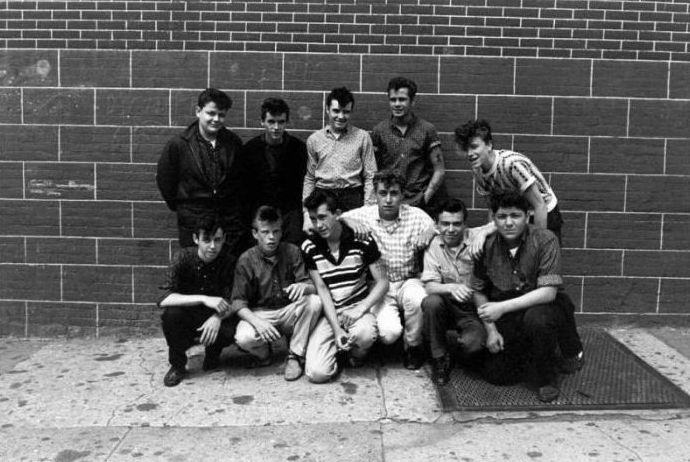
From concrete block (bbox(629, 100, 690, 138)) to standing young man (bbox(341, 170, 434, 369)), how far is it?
2.08 metres

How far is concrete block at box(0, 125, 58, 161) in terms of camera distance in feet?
19.3

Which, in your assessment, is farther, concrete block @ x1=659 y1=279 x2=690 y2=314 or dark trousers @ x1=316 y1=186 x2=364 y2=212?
concrete block @ x1=659 y1=279 x2=690 y2=314

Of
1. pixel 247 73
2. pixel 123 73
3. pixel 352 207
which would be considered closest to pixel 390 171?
pixel 352 207

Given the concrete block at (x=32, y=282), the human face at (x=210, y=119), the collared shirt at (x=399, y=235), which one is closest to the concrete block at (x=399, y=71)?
the collared shirt at (x=399, y=235)

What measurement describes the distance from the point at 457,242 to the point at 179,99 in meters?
2.59

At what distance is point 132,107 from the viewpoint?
19.2 feet

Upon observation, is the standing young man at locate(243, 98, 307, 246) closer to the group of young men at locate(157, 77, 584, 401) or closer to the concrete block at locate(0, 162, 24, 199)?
the group of young men at locate(157, 77, 584, 401)

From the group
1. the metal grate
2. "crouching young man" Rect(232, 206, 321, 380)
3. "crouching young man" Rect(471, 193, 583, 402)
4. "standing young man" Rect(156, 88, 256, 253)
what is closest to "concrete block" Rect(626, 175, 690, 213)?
the metal grate

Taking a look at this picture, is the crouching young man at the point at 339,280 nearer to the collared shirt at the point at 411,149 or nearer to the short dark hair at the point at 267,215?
the short dark hair at the point at 267,215

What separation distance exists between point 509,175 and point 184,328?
2450 millimetres

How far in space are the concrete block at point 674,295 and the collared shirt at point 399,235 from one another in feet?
7.37

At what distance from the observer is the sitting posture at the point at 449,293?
471cm

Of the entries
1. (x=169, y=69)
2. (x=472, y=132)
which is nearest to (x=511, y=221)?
(x=472, y=132)

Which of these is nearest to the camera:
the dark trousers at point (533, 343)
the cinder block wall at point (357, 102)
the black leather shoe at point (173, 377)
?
the dark trousers at point (533, 343)
